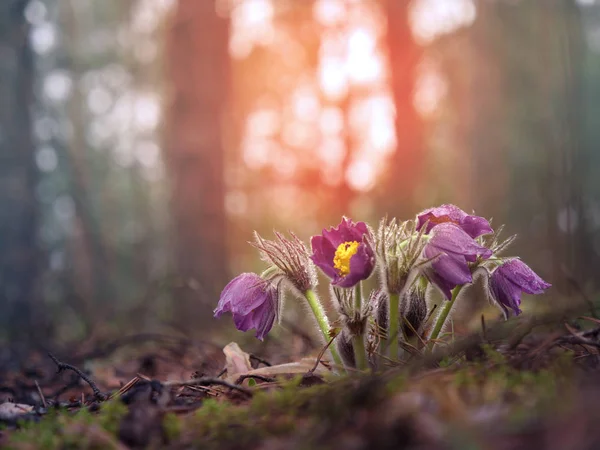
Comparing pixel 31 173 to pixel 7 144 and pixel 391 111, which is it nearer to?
pixel 7 144

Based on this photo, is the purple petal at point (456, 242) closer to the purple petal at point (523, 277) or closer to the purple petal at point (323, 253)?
the purple petal at point (523, 277)

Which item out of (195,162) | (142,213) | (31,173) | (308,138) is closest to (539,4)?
(308,138)

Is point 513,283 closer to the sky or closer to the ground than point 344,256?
closer to the ground

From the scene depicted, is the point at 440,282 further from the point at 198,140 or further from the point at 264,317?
the point at 198,140

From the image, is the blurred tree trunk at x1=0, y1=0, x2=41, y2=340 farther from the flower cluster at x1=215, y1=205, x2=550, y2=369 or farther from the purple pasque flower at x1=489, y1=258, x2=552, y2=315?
the purple pasque flower at x1=489, y1=258, x2=552, y2=315

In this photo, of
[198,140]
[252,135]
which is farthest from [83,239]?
[252,135]

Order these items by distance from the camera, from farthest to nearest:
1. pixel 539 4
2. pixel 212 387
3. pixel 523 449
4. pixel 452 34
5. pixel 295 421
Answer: pixel 452 34, pixel 539 4, pixel 212 387, pixel 295 421, pixel 523 449
